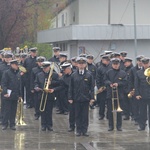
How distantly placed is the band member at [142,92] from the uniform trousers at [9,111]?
3.36 metres

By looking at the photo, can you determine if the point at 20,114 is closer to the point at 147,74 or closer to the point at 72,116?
the point at 72,116

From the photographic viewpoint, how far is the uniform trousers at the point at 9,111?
672 inches

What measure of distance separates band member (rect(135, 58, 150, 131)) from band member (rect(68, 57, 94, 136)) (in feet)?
5.09

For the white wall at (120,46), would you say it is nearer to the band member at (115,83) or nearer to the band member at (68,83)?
the band member at (68,83)

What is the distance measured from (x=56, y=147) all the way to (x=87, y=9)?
25.0 m

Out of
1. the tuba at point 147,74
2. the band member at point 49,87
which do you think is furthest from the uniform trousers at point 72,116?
the tuba at point 147,74

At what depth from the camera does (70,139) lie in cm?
1563

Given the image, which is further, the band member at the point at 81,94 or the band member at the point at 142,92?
the band member at the point at 142,92

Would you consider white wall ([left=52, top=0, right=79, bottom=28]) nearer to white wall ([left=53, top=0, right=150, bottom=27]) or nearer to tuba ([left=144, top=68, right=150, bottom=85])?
white wall ([left=53, top=0, right=150, bottom=27])

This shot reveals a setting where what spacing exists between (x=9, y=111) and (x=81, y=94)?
7.37 feet

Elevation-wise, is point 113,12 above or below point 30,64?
above

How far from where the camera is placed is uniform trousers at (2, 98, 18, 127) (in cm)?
1708

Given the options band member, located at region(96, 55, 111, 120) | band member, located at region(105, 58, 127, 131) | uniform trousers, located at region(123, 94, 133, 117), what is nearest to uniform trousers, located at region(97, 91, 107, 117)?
band member, located at region(96, 55, 111, 120)

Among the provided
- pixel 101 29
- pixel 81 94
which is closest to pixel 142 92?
pixel 81 94
